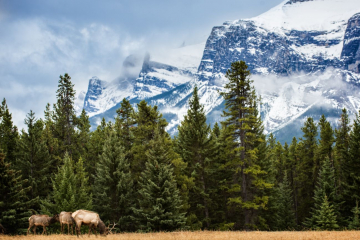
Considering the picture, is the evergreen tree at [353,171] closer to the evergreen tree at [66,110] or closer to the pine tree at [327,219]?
the pine tree at [327,219]

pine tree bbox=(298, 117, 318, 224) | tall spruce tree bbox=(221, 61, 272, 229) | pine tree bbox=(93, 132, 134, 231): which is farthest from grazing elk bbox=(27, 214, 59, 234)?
pine tree bbox=(298, 117, 318, 224)

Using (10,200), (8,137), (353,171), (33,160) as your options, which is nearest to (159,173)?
(10,200)

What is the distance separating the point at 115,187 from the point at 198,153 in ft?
30.9

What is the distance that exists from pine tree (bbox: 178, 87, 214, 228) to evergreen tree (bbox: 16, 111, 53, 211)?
52.3 ft

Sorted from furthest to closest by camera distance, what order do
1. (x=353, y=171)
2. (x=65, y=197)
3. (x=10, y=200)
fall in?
1. (x=353, y=171)
2. (x=65, y=197)
3. (x=10, y=200)

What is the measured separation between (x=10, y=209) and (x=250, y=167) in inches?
836

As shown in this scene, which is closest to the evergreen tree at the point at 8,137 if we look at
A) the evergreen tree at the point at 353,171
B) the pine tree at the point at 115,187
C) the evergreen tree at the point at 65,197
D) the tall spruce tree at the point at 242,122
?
the evergreen tree at the point at 65,197

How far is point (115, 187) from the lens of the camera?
32562mm

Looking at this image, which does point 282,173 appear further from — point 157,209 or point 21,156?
point 21,156

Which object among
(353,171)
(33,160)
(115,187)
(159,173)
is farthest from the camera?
(353,171)

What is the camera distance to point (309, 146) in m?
49.6

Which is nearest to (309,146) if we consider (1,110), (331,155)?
(331,155)

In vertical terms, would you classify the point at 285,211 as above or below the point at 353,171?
below

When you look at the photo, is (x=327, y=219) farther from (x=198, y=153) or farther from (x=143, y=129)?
(x=143, y=129)
